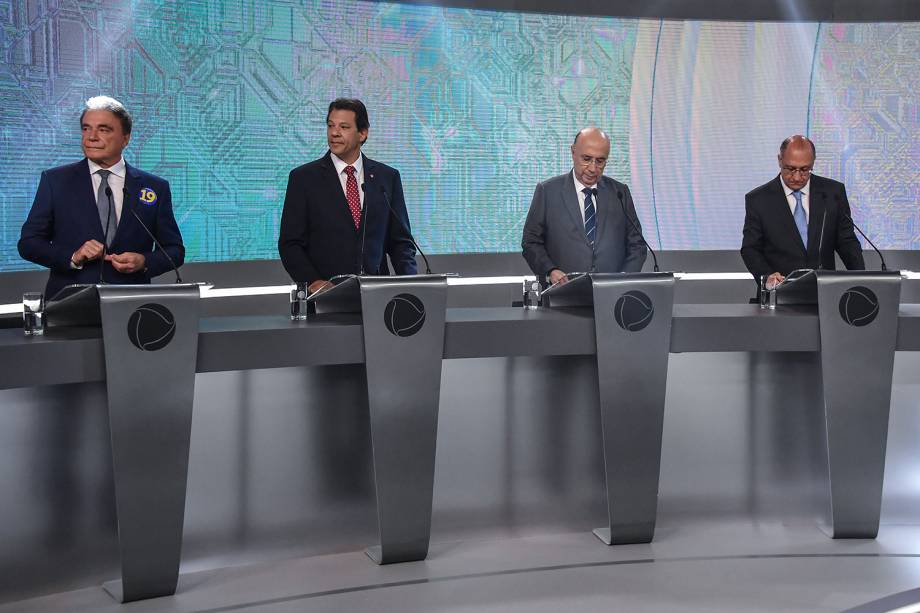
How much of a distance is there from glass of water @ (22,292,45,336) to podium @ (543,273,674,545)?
1.49m

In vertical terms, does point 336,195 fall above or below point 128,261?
above

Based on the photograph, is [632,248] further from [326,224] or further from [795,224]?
[326,224]

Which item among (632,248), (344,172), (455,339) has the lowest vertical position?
(455,339)

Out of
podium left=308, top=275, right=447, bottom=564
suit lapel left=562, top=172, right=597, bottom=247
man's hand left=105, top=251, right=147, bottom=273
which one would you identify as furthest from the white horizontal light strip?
podium left=308, top=275, right=447, bottom=564

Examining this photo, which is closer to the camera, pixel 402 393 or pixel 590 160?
pixel 402 393

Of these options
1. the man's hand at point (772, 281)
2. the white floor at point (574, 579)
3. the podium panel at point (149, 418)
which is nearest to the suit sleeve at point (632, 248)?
the man's hand at point (772, 281)

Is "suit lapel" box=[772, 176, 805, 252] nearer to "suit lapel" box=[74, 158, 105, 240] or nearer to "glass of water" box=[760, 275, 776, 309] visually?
"glass of water" box=[760, 275, 776, 309]

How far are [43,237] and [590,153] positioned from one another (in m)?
2.04

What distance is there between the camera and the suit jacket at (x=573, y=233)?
3943 millimetres

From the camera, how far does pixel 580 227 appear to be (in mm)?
3975

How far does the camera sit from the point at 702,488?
3094 millimetres

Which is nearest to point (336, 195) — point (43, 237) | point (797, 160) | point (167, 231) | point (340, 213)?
point (340, 213)

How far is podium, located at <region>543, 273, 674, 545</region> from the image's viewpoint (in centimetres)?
282

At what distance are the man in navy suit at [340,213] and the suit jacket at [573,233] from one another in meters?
0.66
